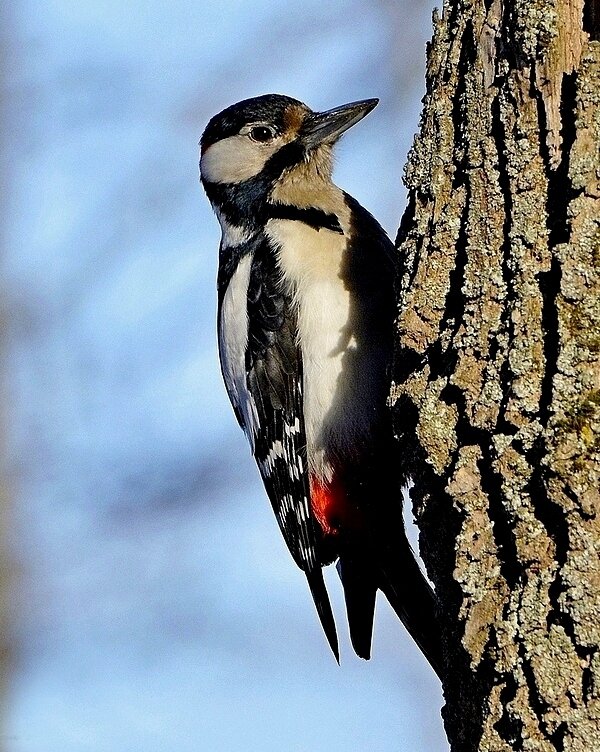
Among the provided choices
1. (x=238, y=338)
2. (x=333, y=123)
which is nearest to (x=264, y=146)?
(x=333, y=123)

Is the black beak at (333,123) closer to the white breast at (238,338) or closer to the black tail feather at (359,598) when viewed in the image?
the white breast at (238,338)

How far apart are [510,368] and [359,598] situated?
161 cm

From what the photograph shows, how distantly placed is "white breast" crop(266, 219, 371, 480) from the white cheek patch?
1.62ft

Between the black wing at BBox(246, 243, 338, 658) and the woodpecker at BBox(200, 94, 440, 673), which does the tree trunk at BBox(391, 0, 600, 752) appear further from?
the black wing at BBox(246, 243, 338, 658)

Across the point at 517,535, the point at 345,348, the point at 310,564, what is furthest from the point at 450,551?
the point at 310,564

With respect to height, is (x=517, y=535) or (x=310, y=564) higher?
(x=310, y=564)

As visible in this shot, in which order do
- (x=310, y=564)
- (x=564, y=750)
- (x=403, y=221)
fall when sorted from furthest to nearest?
(x=310, y=564) → (x=403, y=221) → (x=564, y=750)

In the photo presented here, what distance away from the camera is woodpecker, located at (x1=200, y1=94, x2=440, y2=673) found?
333 centimetres

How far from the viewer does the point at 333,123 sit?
3.82m

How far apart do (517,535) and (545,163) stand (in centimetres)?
71

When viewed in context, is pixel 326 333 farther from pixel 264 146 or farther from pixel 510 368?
pixel 510 368

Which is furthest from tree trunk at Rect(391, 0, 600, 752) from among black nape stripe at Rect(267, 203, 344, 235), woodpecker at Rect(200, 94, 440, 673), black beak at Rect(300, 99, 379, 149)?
black beak at Rect(300, 99, 379, 149)

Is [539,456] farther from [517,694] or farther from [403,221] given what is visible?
[403,221]

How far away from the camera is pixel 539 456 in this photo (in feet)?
6.58
